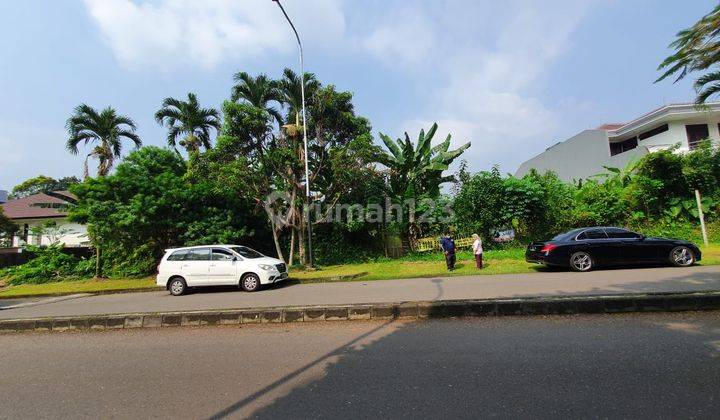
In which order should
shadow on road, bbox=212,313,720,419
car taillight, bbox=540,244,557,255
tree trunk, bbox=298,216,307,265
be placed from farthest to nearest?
1. tree trunk, bbox=298,216,307,265
2. car taillight, bbox=540,244,557,255
3. shadow on road, bbox=212,313,720,419

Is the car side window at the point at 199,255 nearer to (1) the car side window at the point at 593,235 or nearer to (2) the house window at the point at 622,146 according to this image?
(1) the car side window at the point at 593,235

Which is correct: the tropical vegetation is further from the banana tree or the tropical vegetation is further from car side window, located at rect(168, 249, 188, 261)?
car side window, located at rect(168, 249, 188, 261)

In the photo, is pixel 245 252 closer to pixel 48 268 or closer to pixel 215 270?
pixel 215 270

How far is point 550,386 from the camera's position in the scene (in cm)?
320

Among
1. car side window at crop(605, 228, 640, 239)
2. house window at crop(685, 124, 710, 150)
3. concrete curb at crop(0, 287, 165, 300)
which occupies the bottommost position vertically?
concrete curb at crop(0, 287, 165, 300)

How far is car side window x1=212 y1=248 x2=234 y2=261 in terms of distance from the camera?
11047mm

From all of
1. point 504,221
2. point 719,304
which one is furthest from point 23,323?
point 504,221

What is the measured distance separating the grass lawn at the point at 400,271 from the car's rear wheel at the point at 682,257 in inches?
28.7

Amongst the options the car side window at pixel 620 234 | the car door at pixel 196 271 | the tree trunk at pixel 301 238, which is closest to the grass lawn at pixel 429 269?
the tree trunk at pixel 301 238

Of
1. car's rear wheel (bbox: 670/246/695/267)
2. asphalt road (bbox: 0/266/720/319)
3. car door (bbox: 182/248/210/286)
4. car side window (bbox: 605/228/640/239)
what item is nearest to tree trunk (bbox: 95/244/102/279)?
asphalt road (bbox: 0/266/720/319)

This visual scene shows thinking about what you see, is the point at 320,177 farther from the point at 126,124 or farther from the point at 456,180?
the point at 126,124

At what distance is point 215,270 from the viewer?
35.8 feet

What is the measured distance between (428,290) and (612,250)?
20.6 ft

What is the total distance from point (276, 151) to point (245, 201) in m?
4.35
